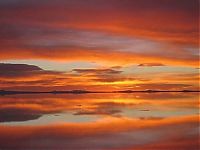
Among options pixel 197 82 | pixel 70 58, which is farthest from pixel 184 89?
pixel 70 58

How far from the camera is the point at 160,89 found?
3.82 m

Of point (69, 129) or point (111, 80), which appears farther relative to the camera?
point (111, 80)

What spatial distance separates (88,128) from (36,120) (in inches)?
17.3

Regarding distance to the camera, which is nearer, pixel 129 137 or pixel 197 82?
pixel 129 137

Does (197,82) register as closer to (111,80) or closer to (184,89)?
(184,89)

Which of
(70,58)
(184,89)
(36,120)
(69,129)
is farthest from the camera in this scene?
(184,89)

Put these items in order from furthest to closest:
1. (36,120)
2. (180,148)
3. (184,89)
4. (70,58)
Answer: (184,89) → (70,58) → (36,120) → (180,148)

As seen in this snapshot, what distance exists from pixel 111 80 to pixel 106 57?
0.61 feet

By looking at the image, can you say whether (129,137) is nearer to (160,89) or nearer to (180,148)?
(180,148)

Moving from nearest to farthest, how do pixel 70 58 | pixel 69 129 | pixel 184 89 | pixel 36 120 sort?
1. pixel 69 129
2. pixel 36 120
3. pixel 70 58
4. pixel 184 89

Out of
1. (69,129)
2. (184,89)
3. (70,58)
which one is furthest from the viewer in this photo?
(184,89)

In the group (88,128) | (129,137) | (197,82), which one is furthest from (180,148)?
(197,82)

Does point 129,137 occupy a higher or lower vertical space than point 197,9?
lower

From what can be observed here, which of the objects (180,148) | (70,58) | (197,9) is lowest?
(180,148)
